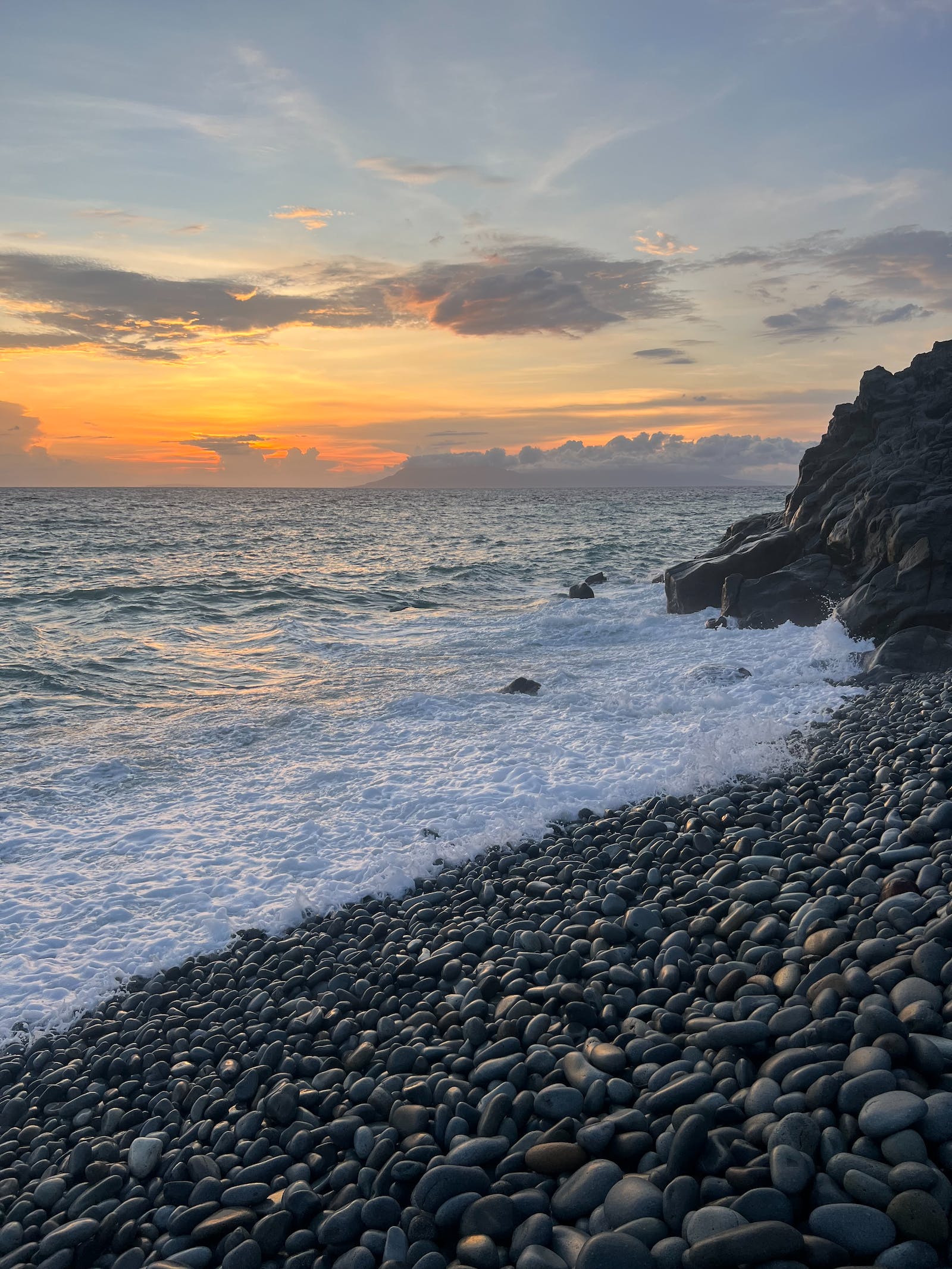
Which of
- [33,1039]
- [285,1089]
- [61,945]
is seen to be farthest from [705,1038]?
[61,945]

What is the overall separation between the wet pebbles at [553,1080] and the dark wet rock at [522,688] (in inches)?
278

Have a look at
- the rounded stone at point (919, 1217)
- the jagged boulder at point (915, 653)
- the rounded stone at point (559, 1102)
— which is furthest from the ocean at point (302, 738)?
the rounded stone at point (919, 1217)

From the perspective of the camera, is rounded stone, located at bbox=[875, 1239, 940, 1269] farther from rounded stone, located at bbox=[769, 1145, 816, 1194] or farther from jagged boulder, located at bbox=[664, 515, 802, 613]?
jagged boulder, located at bbox=[664, 515, 802, 613]

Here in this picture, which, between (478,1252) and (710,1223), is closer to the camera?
(710,1223)

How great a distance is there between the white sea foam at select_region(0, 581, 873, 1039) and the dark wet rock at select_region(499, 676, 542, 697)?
1.51ft

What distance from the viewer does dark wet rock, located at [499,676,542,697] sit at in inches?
536

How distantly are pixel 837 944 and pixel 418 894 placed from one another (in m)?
3.63

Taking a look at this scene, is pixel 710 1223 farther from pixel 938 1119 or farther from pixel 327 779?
pixel 327 779

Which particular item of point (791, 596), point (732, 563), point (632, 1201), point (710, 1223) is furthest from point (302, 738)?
point (732, 563)

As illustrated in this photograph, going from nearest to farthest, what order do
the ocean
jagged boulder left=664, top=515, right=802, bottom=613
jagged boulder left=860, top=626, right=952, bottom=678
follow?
the ocean, jagged boulder left=860, top=626, right=952, bottom=678, jagged boulder left=664, top=515, right=802, bottom=613

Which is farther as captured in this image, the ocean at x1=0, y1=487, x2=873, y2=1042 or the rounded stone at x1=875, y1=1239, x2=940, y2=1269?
the ocean at x1=0, y1=487, x2=873, y2=1042

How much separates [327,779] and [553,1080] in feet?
21.4

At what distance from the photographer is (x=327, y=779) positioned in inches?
394

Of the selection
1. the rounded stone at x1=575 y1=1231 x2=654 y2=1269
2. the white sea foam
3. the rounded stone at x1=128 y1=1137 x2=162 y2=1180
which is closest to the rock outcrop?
the white sea foam
